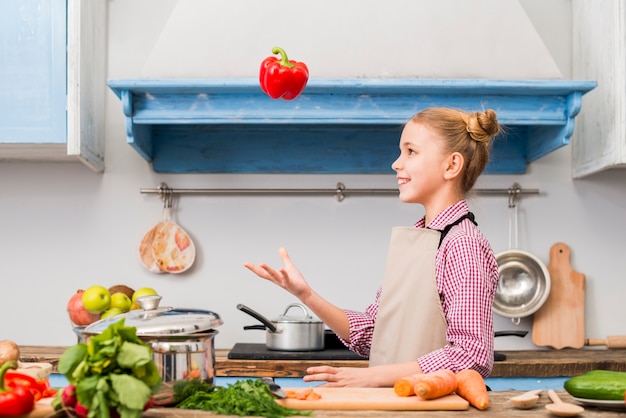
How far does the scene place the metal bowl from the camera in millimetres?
2941

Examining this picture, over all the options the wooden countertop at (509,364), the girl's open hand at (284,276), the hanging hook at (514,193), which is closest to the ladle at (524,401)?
the girl's open hand at (284,276)

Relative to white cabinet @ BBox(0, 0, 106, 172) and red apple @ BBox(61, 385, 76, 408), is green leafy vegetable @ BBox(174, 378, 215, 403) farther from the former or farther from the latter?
white cabinet @ BBox(0, 0, 106, 172)

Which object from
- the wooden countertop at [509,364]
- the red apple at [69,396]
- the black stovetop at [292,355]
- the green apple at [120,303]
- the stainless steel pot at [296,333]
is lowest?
the wooden countertop at [509,364]

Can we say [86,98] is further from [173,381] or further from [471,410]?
[471,410]

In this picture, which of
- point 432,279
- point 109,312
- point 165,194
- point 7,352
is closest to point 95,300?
point 109,312

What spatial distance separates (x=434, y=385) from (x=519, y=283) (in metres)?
1.83

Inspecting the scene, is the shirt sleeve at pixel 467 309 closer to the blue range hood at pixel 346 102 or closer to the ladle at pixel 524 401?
the ladle at pixel 524 401

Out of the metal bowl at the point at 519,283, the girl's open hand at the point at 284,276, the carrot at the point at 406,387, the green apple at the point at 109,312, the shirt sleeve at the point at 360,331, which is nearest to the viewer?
the carrot at the point at 406,387

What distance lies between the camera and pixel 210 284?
9.87 ft

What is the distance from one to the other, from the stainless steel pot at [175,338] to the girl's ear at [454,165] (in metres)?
0.70

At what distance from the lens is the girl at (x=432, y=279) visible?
1.48 metres

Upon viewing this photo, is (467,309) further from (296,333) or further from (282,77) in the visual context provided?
(296,333)

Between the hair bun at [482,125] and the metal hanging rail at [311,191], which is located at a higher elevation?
the hair bun at [482,125]

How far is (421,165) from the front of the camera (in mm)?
1708
